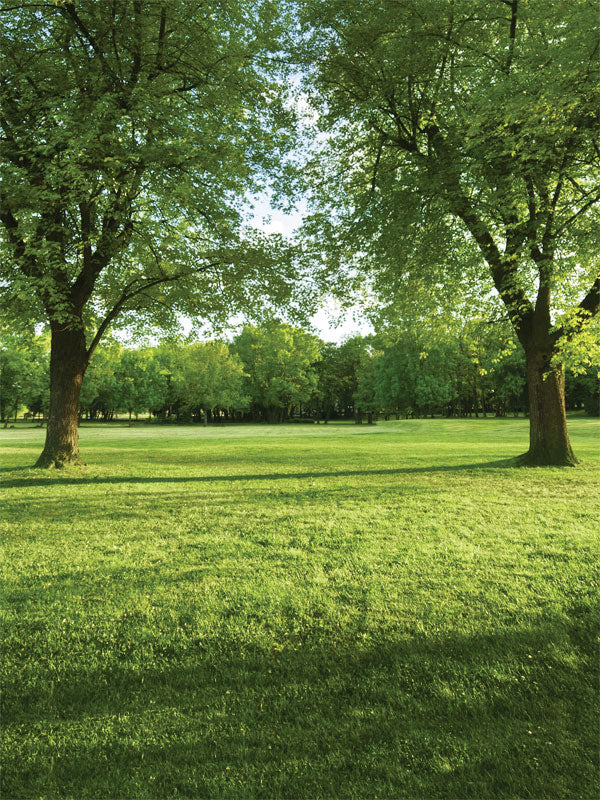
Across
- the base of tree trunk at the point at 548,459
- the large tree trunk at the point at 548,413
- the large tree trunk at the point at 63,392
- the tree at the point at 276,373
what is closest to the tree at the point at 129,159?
the large tree trunk at the point at 63,392

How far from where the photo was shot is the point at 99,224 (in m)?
14.6

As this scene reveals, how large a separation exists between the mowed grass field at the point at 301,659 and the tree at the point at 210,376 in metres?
54.9

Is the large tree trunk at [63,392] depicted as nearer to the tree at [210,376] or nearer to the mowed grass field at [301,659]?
the mowed grass field at [301,659]

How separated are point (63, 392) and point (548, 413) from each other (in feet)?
54.9

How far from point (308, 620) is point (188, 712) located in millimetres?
1487

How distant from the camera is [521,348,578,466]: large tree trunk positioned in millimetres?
15117

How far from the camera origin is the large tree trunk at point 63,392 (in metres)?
14.5

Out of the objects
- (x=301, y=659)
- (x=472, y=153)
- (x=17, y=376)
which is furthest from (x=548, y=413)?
(x=17, y=376)

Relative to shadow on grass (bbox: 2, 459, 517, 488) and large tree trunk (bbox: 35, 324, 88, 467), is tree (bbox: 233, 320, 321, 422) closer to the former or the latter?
shadow on grass (bbox: 2, 459, 517, 488)

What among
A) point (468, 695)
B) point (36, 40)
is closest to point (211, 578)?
point (468, 695)

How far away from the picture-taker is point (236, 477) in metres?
13.9

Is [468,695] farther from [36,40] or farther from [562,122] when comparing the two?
[36,40]

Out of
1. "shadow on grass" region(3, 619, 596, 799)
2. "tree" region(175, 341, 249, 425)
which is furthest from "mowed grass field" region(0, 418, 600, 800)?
"tree" region(175, 341, 249, 425)

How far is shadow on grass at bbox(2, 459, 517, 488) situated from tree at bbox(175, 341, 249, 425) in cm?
4780
